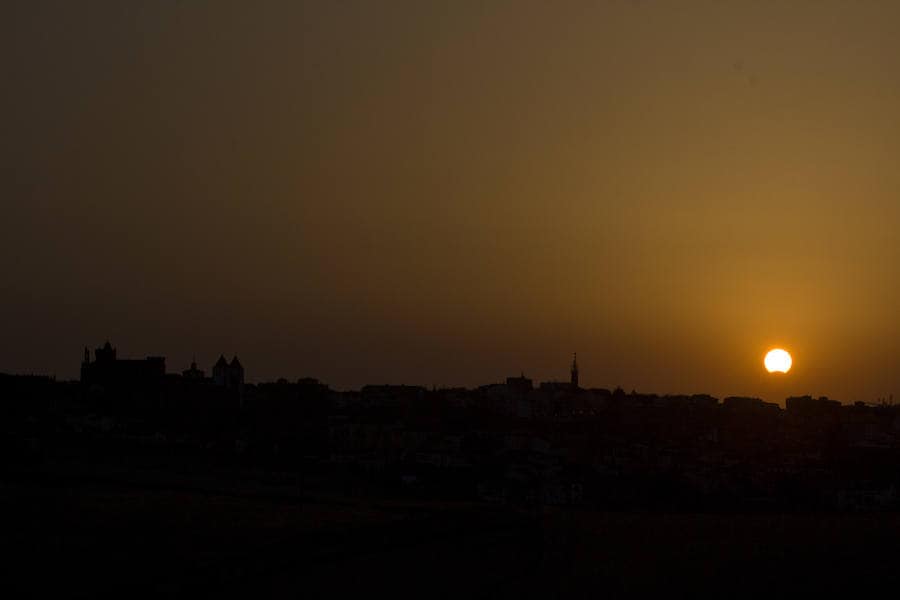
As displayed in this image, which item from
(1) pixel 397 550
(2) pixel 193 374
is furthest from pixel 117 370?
(1) pixel 397 550

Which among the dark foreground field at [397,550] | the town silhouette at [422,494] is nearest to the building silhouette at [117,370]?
the town silhouette at [422,494]

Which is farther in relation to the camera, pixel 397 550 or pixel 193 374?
pixel 193 374

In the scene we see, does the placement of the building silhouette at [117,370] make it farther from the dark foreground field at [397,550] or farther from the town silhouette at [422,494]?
the dark foreground field at [397,550]

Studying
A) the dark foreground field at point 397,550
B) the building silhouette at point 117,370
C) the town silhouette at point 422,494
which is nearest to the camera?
the dark foreground field at point 397,550

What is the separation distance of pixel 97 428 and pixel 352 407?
117 ft

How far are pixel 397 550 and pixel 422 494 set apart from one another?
20496mm

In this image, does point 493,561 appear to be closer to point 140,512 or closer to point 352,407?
point 140,512

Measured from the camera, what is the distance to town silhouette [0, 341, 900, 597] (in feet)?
83.7

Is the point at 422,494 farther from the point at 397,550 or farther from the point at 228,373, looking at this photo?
the point at 228,373

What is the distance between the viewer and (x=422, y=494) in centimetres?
4872

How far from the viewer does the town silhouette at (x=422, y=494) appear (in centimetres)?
2550

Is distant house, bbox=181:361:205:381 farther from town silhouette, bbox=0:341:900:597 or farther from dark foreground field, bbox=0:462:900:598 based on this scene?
dark foreground field, bbox=0:462:900:598

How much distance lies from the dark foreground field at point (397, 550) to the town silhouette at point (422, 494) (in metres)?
0.10

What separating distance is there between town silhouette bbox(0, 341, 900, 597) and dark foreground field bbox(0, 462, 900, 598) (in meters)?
0.10
